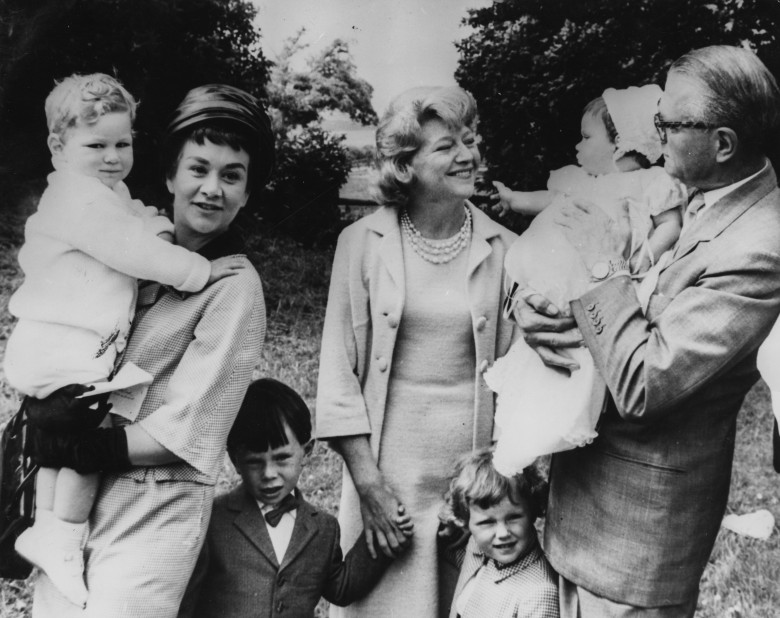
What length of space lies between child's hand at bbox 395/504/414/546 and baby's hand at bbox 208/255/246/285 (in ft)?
3.61

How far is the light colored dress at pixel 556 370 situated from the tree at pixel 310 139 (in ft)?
5.90

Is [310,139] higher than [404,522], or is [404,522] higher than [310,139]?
[310,139]

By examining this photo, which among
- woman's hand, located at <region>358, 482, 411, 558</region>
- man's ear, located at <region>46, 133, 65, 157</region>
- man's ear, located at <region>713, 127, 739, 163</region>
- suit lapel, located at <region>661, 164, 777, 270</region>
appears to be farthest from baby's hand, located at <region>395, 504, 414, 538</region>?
man's ear, located at <region>46, 133, 65, 157</region>

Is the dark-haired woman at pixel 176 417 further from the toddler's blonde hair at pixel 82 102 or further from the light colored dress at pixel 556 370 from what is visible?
the light colored dress at pixel 556 370

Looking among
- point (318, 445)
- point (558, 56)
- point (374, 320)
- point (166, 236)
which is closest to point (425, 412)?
point (374, 320)

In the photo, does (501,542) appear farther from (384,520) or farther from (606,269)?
(606,269)

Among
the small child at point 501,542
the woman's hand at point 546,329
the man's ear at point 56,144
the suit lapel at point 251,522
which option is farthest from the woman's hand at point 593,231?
the man's ear at point 56,144

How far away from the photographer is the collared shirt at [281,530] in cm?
277

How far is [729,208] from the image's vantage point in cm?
202

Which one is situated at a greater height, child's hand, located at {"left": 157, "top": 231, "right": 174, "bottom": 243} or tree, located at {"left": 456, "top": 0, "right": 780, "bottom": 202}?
tree, located at {"left": 456, "top": 0, "right": 780, "bottom": 202}

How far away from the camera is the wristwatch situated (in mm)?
2066

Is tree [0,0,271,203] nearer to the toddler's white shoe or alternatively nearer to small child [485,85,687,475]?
the toddler's white shoe

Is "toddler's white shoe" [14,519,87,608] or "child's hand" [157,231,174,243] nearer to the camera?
"toddler's white shoe" [14,519,87,608]

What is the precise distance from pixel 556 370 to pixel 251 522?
134cm
